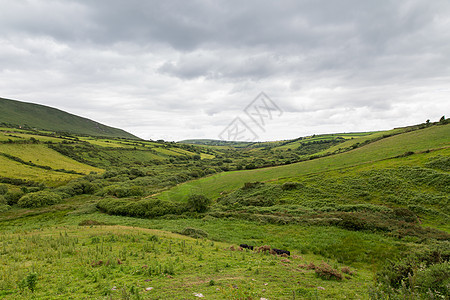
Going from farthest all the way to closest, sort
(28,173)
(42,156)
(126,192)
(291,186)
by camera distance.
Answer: (42,156), (28,173), (126,192), (291,186)

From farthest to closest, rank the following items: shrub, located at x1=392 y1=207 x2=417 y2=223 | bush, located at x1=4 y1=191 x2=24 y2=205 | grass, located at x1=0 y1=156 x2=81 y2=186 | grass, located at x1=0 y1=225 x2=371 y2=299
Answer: grass, located at x1=0 y1=156 x2=81 y2=186 → bush, located at x1=4 y1=191 x2=24 y2=205 → shrub, located at x1=392 y1=207 x2=417 y2=223 → grass, located at x1=0 y1=225 x2=371 y2=299

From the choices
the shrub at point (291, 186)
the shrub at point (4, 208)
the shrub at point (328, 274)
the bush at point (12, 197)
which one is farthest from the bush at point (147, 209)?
the bush at point (12, 197)

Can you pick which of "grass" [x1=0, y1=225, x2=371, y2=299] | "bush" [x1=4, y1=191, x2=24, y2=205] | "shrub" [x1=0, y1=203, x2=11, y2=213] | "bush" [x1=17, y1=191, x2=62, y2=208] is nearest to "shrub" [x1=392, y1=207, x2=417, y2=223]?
"grass" [x1=0, y1=225, x2=371, y2=299]

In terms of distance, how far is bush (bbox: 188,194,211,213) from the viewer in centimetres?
3441

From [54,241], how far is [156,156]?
133818 millimetres

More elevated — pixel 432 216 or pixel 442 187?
pixel 442 187

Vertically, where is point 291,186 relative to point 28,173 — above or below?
above

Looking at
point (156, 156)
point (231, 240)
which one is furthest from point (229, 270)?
point (156, 156)

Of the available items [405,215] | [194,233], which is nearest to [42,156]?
[194,233]

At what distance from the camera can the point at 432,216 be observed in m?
20.5

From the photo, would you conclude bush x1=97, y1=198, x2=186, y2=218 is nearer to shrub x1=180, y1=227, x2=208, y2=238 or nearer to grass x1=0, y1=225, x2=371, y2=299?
shrub x1=180, y1=227, x2=208, y2=238

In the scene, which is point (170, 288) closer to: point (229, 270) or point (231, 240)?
point (229, 270)

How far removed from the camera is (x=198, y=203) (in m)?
34.5

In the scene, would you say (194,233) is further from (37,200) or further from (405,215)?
(37,200)
